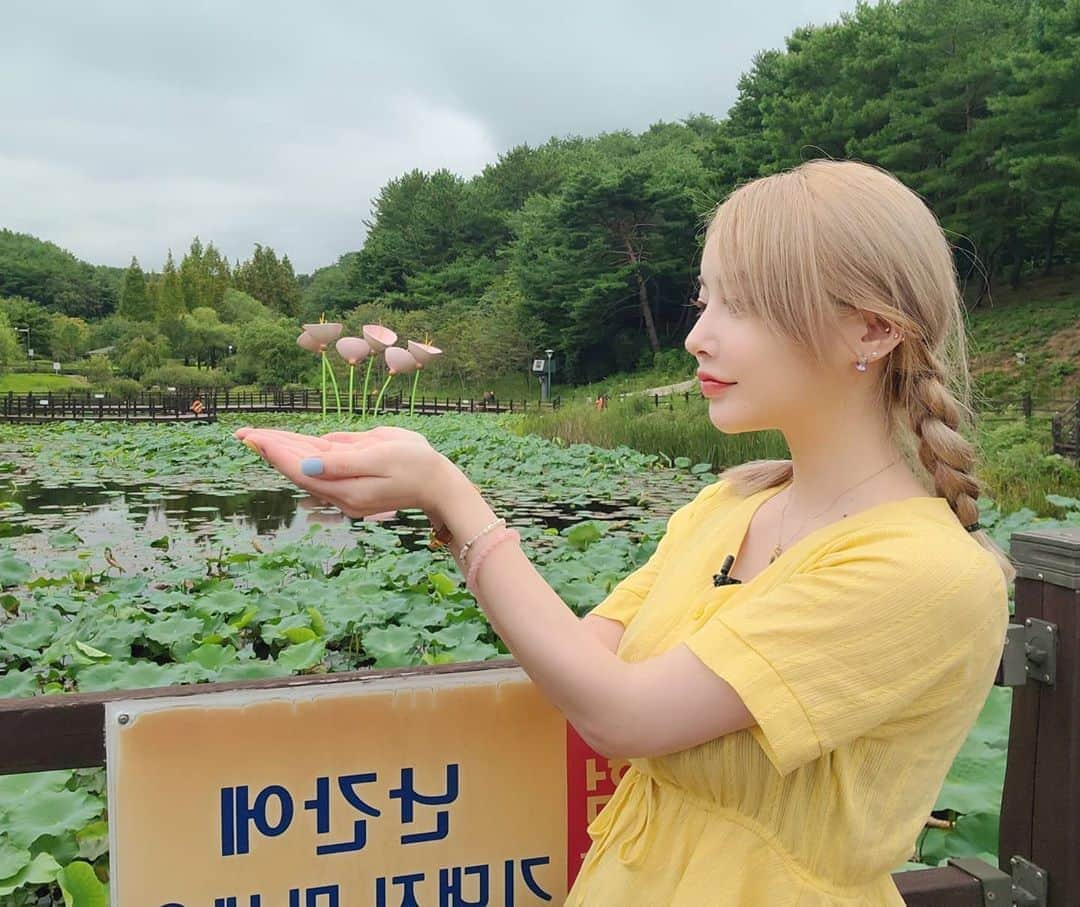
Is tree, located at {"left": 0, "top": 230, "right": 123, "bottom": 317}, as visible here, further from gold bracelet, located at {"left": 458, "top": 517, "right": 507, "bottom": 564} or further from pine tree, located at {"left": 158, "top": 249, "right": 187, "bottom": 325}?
gold bracelet, located at {"left": 458, "top": 517, "right": 507, "bottom": 564}

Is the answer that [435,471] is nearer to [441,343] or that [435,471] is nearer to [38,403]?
[38,403]

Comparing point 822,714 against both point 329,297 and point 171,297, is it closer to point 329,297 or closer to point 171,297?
point 329,297

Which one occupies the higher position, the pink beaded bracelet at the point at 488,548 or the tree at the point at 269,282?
the tree at the point at 269,282

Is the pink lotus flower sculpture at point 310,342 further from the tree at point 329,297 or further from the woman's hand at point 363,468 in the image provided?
the tree at point 329,297

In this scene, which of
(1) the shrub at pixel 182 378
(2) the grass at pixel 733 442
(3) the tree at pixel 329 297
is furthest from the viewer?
(3) the tree at pixel 329 297

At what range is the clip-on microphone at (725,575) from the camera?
0.81 meters

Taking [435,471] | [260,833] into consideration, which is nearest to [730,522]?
[435,471]

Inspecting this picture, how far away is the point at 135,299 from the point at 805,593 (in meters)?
48.7

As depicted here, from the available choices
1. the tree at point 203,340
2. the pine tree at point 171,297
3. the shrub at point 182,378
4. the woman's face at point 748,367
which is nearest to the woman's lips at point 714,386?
the woman's face at point 748,367

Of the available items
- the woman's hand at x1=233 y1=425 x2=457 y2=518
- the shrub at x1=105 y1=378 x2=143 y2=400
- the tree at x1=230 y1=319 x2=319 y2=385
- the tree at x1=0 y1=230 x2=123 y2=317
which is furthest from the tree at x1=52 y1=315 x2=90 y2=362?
the woman's hand at x1=233 y1=425 x2=457 y2=518

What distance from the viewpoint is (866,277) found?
0.72m

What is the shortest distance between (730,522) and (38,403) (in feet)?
74.3

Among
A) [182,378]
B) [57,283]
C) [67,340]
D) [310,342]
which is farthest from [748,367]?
[57,283]

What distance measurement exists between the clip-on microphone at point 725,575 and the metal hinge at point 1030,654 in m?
0.42
